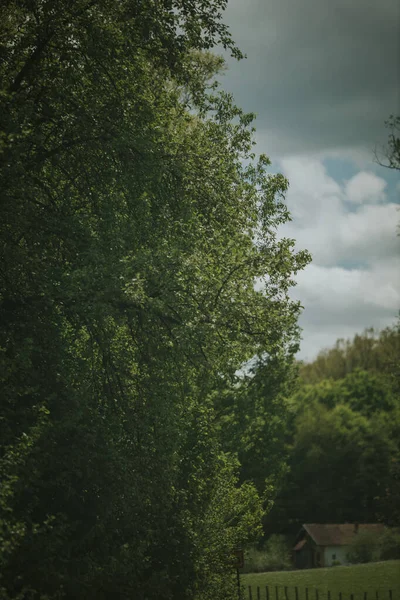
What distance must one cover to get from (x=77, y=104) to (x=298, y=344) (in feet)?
68.5

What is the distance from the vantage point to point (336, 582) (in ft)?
131

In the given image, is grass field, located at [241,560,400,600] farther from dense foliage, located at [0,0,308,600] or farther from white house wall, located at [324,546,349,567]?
dense foliage, located at [0,0,308,600]

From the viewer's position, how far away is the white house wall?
60.9 meters

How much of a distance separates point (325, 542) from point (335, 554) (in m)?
3.43

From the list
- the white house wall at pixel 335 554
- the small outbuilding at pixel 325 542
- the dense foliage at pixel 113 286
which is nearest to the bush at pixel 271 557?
the small outbuilding at pixel 325 542

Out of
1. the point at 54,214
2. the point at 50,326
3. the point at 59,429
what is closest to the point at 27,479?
the point at 59,429

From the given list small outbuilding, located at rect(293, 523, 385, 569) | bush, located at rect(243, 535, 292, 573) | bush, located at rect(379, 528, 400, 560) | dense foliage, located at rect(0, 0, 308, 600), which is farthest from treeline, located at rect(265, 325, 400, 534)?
dense foliage, located at rect(0, 0, 308, 600)

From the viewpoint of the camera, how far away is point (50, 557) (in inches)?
449

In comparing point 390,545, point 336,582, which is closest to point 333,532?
point 390,545

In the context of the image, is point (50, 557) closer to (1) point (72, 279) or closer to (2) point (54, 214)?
(1) point (72, 279)

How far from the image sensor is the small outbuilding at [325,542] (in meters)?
59.6

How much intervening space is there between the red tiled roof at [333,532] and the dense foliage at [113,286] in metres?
46.2

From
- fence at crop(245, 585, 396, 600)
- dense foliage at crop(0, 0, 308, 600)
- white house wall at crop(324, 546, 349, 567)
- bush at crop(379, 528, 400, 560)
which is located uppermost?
dense foliage at crop(0, 0, 308, 600)

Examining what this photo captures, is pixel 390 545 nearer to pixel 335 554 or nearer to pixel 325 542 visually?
pixel 325 542
